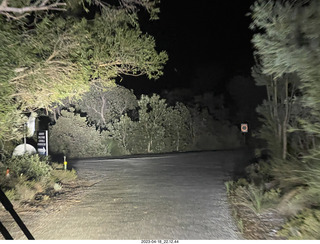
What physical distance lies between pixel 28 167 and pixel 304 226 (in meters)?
9.27

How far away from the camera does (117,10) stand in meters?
9.62

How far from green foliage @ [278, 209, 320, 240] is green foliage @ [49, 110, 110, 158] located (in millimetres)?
20481

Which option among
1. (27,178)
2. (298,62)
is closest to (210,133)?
(27,178)

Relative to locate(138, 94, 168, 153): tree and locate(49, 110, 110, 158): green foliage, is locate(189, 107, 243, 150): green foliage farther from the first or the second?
locate(49, 110, 110, 158): green foliage

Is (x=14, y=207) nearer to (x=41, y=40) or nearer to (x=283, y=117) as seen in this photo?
(x=41, y=40)

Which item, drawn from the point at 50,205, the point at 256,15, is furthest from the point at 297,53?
the point at 50,205

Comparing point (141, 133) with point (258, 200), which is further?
point (141, 133)

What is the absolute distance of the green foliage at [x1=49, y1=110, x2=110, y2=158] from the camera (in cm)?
2492

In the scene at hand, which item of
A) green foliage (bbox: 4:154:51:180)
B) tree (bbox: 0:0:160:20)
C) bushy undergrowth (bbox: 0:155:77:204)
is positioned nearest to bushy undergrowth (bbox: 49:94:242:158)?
bushy undergrowth (bbox: 0:155:77:204)

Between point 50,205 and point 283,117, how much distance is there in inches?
333


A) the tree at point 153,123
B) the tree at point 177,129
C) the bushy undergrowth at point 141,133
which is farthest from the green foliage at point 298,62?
the tree at point 177,129

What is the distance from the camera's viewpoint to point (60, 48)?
342 inches

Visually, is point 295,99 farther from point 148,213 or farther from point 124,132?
point 124,132

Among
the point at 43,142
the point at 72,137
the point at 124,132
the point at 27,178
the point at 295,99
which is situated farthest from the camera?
the point at 124,132
